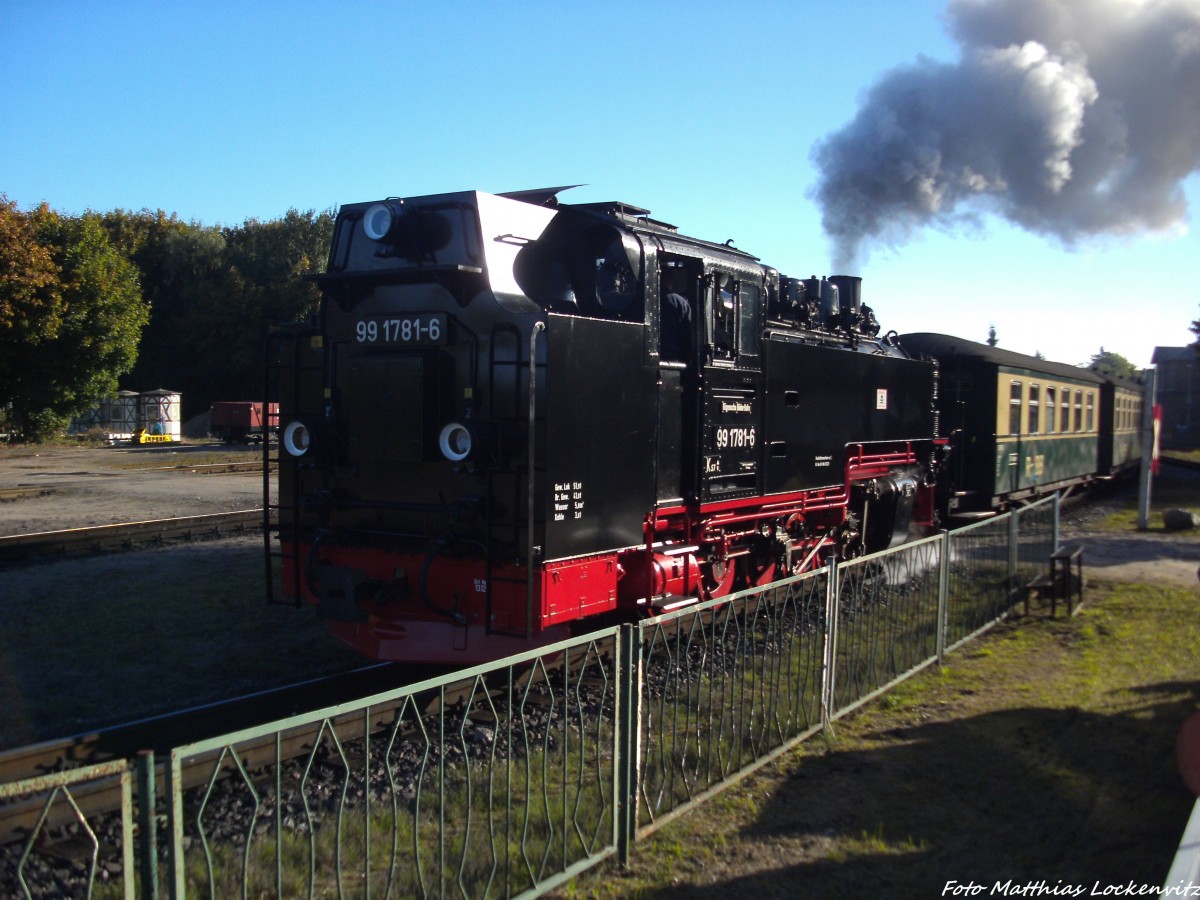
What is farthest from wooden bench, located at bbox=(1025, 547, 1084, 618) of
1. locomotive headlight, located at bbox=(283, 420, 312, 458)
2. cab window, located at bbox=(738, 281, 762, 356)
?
locomotive headlight, located at bbox=(283, 420, 312, 458)

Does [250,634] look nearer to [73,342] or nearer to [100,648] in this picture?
[100,648]

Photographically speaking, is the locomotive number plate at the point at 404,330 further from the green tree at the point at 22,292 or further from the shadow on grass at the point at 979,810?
the green tree at the point at 22,292

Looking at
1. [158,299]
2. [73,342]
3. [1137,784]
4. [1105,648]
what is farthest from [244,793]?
[158,299]

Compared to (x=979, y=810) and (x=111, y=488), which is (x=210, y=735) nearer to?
(x=979, y=810)

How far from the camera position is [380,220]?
6949mm

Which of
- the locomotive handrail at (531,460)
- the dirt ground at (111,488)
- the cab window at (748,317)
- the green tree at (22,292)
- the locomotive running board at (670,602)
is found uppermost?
the green tree at (22,292)

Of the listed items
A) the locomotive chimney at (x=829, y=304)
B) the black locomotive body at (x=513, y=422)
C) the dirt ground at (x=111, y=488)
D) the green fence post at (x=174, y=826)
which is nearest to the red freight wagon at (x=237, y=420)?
the dirt ground at (x=111, y=488)

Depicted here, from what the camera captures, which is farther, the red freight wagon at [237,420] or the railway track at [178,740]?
the red freight wagon at [237,420]

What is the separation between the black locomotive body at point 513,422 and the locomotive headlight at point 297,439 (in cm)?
2

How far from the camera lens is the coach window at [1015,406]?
1589 centimetres

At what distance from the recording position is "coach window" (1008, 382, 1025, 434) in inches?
626

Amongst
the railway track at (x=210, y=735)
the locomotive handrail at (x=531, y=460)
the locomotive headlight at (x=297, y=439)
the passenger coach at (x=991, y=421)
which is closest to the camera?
the railway track at (x=210, y=735)

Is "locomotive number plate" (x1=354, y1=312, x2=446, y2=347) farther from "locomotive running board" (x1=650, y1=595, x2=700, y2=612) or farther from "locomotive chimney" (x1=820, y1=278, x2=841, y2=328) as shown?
"locomotive chimney" (x1=820, y1=278, x2=841, y2=328)

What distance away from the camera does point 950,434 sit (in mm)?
14812
